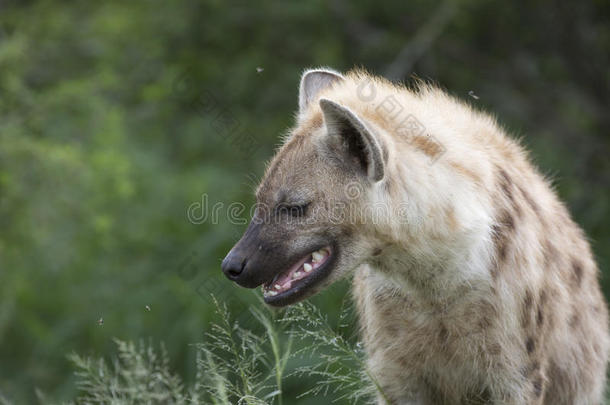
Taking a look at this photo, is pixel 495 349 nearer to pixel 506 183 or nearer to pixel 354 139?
pixel 506 183

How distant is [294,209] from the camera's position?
294cm

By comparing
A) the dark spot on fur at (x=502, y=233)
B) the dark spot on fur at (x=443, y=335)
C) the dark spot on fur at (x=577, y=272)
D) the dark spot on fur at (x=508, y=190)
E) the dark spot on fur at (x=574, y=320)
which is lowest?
the dark spot on fur at (x=443, y=335)

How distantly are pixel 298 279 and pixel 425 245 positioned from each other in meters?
0.41

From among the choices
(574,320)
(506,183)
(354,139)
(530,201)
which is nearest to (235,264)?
(354,139)

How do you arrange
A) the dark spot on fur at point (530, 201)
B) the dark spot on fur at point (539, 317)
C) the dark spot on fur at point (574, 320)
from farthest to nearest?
1. the dark spot on fur at point (574, 320)
2. the dark spot on fur at point (530, 201)
3. the dark spot on fur at point (539, 317)

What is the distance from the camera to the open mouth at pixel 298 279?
299cm

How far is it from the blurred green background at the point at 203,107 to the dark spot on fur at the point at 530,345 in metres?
3.35

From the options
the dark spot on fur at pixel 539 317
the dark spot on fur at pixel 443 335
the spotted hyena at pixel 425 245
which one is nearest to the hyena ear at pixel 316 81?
the spotted hyena at pixel 425 245

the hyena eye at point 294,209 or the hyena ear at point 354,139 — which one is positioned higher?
the hyena ear at point 354,139

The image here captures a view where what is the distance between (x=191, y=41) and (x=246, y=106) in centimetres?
66

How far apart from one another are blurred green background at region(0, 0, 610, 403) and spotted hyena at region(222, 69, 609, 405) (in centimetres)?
311

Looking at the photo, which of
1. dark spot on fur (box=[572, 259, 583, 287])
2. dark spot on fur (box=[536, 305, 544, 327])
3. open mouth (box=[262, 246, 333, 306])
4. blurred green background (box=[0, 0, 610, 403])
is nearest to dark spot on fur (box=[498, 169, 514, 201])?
dark spot on fur (box=[536, 305, 544, 327])

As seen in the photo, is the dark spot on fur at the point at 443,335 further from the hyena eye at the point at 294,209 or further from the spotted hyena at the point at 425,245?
the hyena eye at the point at 294,209

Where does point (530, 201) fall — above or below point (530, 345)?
above
